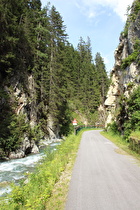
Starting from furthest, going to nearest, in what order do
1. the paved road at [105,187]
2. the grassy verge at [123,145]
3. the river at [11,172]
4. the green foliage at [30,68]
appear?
the green foliage at [30,68]
the grassy verge at [123,145]
the river at [11,172]
the paved road at [105,187]

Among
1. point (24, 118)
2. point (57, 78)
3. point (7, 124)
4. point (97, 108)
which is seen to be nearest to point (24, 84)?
point (24, 118)

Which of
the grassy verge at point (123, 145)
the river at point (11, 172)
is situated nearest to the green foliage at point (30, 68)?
the river at point (11, 172)

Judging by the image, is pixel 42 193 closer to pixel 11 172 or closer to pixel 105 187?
pixel 105 187

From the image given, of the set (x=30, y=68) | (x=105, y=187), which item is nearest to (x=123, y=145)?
(x=105, y=187)

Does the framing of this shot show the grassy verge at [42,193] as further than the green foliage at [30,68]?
No

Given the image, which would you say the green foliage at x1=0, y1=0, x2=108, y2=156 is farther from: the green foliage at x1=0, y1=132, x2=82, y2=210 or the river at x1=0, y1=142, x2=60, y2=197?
the green foliage at x1=0, y1=132, x2=82, y2=210

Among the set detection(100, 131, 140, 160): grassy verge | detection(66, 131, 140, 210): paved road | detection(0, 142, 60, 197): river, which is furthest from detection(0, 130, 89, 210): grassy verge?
detection(100, 131, 140, 160): grassy verge

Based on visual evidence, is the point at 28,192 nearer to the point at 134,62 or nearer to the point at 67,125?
the point at 134,62

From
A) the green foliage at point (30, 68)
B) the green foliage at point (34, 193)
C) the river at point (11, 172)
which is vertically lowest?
the river at point (11, 172)

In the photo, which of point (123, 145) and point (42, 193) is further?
point (123, 145)

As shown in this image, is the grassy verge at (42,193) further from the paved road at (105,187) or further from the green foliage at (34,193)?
the paved road at (105,187)

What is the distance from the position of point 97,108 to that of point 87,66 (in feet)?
54.0

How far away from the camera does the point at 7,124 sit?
14.2 meters

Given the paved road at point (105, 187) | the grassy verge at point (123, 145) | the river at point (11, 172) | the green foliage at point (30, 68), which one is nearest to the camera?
the paved road at point (105, 187)
